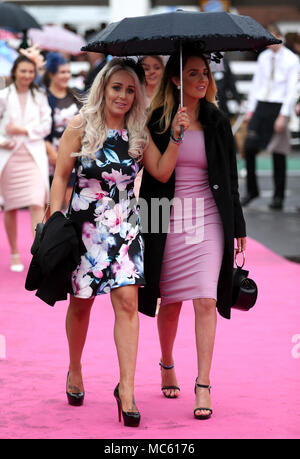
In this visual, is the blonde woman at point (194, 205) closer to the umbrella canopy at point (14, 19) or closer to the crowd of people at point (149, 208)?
the crowd of people at point (149, 208)

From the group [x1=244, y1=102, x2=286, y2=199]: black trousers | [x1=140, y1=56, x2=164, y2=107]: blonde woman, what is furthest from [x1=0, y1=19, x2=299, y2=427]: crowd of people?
[x1=244, y1=102, x2=286, y2=199]: black trousers

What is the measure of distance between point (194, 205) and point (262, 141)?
27.9 ft

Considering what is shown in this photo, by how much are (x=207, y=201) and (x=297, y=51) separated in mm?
10395

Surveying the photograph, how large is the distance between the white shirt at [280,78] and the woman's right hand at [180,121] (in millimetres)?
8557

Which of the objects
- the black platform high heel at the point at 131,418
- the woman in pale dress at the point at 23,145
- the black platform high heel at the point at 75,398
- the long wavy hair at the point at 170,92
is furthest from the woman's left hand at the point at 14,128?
the black platform high heel at the point at 131,418

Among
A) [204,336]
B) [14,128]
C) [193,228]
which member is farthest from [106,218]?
[14,128]

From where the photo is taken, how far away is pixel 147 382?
19.4ft

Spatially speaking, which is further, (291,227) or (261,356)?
(291,227)

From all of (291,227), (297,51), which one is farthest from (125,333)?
(297,51)

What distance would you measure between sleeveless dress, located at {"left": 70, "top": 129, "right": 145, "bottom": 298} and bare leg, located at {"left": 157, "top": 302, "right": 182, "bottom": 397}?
487mm

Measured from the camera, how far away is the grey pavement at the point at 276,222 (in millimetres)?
11086

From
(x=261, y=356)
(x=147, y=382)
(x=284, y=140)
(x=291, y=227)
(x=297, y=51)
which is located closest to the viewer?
(x=147, y=382)

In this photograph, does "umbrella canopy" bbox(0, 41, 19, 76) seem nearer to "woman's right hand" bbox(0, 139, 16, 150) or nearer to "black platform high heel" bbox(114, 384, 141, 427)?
"woman's right hand" bbox(0, 139, 16, 150)

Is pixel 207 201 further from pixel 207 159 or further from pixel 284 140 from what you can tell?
pixel 284 140
